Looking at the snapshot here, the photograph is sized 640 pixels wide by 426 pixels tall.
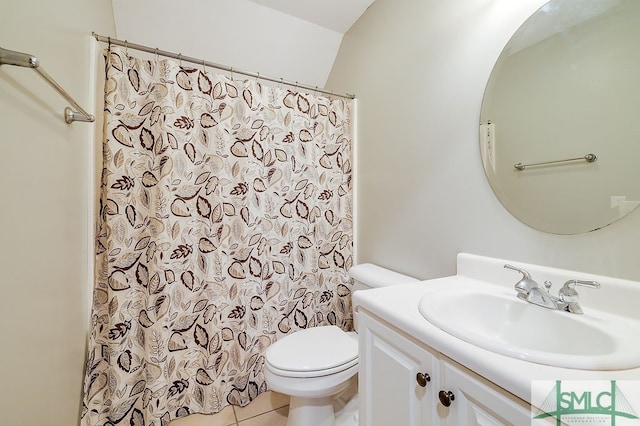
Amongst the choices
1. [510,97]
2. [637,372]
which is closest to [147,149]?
[510,97]

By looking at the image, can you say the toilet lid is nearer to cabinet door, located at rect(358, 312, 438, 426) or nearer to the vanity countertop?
cabinet door, located at rect(358, 312, 438, 426)

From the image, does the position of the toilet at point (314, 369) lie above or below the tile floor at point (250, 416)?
above

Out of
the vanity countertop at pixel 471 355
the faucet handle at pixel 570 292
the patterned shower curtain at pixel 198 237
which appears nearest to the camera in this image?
the vanity countertop at pixel 471 355

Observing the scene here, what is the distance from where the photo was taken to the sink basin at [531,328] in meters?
0.53

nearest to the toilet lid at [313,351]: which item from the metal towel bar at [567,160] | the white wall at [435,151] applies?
the white wall at [435,151]

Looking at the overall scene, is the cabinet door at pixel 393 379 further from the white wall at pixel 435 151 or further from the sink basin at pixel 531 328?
the white wall at pixel 435 151

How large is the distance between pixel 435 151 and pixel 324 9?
4.13 feet

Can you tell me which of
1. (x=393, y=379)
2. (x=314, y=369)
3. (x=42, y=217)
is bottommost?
(x=314, y=369)

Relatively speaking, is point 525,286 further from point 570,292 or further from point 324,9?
point 324,9

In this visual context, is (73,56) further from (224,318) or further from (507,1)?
(507,1)

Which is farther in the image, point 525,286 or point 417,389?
point 525,286

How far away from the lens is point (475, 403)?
1.88 ft

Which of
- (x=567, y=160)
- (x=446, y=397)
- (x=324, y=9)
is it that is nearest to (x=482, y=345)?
(x=446, y=397)

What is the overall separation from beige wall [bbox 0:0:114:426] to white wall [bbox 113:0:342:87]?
1.51ft
